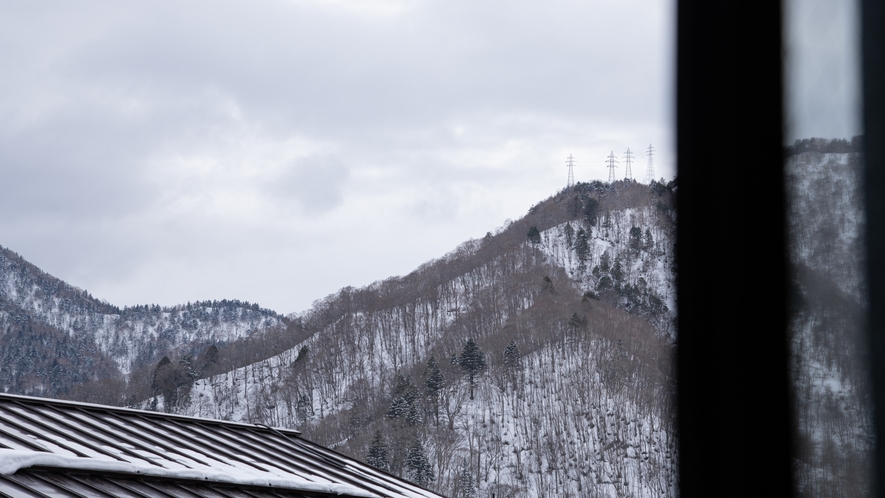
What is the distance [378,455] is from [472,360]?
63.7 ft

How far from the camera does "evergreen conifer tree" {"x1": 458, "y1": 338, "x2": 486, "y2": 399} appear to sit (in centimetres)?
7256

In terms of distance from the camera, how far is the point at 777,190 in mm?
2230

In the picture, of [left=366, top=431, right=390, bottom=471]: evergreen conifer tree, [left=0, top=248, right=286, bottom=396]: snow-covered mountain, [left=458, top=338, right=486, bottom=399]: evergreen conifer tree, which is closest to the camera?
[left=366, top=431, right=390, bottom=471]: evergreen conifer tree

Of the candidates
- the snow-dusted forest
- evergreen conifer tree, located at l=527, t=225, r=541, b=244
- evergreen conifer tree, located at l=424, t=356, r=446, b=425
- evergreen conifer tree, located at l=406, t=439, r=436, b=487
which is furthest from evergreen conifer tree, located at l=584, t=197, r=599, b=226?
evergreen conifer tree, located at l=406, t=439, r=436, b=487

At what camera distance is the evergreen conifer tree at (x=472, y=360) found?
238 ft

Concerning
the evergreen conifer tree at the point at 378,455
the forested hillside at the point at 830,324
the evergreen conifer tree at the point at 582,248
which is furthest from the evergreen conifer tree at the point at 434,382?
the forested hillside at the point at 830,324

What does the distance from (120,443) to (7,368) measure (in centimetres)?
14976

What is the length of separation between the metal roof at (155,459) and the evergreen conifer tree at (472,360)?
206 feet

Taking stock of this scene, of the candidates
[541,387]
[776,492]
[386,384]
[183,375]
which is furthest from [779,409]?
[183,375]

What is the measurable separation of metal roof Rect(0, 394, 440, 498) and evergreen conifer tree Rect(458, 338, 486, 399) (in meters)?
62.8

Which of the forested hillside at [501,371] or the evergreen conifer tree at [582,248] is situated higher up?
the evergreen conifer tree at [582,248]

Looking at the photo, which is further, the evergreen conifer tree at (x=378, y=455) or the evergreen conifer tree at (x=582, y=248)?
the evergreen conifer tree at (x=582, y=248)

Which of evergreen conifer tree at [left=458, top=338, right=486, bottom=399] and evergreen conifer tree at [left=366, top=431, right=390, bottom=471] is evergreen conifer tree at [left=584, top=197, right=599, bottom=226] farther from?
evergreen conifer tree at [left=366, top=431, right=390, bottom=471]

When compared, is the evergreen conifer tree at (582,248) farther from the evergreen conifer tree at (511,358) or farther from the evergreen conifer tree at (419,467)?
the evergreen conifer tree at (419,467)
